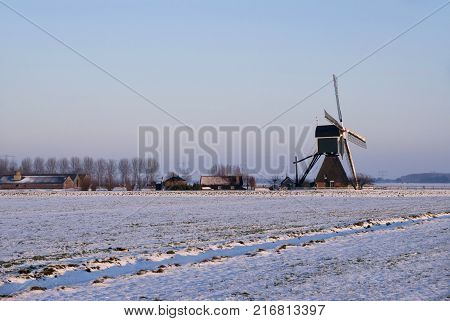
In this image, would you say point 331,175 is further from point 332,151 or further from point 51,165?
point 51,165

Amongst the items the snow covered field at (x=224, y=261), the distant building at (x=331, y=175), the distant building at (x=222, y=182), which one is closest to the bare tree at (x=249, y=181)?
the distant building at (x=222, y=182)

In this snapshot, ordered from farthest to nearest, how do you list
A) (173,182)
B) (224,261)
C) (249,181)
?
(249,181)
(173,182)
(224,261)

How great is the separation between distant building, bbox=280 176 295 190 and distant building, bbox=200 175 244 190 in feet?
50.0

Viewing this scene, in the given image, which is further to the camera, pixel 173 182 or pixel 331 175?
pixel 173 182

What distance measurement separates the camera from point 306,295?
10.6m

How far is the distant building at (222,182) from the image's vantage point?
10181 cm

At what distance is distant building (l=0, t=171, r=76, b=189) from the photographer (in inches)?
4537

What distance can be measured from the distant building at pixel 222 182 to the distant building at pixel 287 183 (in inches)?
600

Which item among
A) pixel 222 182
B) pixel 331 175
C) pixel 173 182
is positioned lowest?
pixel 222 182

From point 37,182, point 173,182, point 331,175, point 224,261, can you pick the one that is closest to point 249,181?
point 173,182

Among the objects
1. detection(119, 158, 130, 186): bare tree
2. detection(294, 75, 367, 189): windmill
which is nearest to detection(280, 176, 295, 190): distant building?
detection(294, 75, 367, 189): windmill

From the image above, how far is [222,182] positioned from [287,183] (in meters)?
19.1

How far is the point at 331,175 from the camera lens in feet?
251
